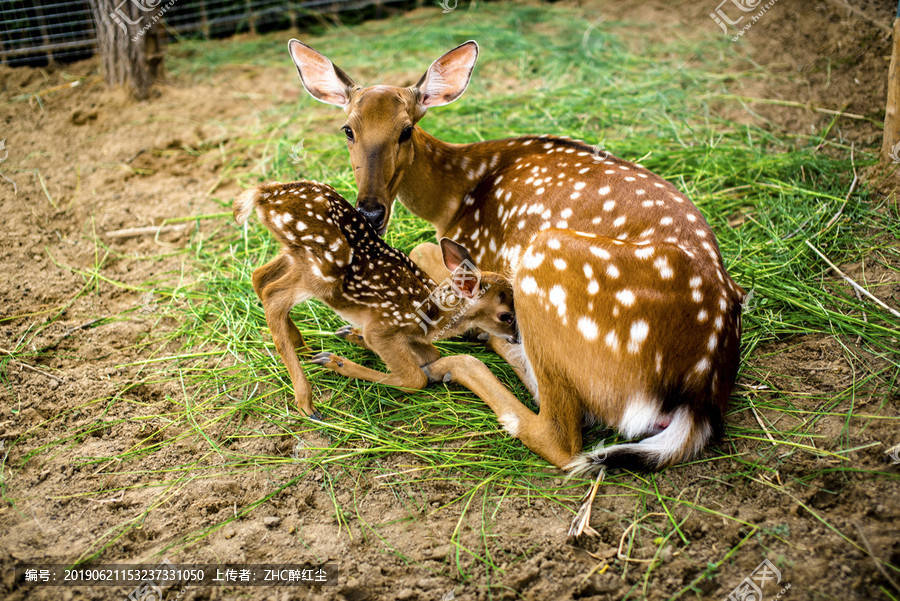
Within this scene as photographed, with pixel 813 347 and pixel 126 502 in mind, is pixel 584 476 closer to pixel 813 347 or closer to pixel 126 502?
pixel 813 347

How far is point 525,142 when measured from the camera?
13.3 ft

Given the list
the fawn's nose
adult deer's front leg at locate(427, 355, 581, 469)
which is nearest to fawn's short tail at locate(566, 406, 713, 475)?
adult deer's front leg at locate(427, 355, 581, 469)

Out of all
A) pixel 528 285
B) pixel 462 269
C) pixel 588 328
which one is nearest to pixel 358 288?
pixel 462 269

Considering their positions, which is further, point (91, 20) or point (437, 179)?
point (91, 20)

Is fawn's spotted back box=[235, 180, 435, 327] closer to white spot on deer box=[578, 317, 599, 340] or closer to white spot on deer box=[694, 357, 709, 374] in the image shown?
white spot on deer box=[578, 317, 599, 340]

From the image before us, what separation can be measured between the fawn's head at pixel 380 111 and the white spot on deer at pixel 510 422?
121cm

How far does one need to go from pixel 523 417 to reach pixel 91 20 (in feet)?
20.2

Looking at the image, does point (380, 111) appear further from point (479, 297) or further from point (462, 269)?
point (479, 297)

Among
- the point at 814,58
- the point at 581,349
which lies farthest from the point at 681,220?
the point at 814,58

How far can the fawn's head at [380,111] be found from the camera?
3580 mm

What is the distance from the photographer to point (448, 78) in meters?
3.98

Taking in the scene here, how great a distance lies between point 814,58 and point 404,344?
16.1ft

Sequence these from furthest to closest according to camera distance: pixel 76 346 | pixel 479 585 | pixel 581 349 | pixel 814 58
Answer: pixel 814 58 → pixel 76 346 → pixel 581 349 → pixel 479 585

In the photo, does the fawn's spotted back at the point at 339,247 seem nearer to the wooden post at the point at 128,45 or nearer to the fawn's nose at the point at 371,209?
the fawn's nose at the point at 371,209
